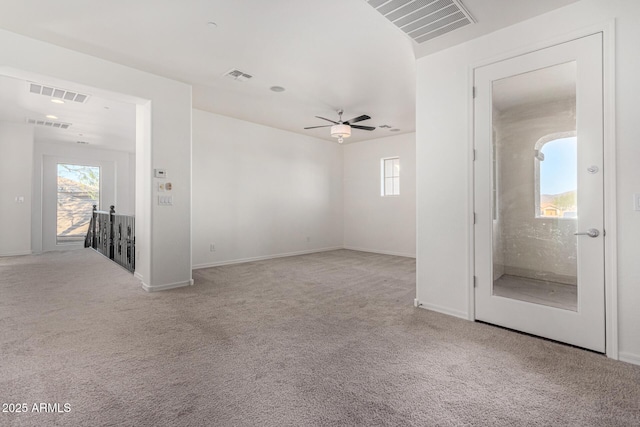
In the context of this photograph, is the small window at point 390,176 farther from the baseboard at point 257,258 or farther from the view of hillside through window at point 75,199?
the view of hillside through window at point 75,199

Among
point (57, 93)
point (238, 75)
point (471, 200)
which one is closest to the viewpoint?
point (471, 200)

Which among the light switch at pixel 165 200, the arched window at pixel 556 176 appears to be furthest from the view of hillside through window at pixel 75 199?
the arched window at pixel 556 176

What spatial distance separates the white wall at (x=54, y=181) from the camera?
776cm

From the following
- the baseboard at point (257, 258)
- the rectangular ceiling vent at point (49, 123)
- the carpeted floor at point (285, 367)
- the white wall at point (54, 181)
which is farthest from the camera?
the white wall at point (54, 181)

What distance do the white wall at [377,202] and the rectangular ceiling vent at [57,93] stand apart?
588 cm

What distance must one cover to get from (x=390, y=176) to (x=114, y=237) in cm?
636

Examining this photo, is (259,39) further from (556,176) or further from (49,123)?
(49,123)

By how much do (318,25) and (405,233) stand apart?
17.7ft

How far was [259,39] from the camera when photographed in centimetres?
331

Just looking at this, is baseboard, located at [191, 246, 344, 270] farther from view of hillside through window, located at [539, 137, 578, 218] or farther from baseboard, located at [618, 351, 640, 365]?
baseboard, located at [618, 351, 640, 365]

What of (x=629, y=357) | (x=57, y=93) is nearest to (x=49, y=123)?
(x=57, y=93)

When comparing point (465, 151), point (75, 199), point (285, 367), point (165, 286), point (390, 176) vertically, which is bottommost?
point (285, 367)

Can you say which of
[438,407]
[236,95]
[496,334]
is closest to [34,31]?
[236,95]

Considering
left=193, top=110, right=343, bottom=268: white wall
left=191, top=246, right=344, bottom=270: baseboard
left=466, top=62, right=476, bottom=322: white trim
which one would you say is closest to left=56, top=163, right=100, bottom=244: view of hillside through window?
left=193, top=110, right=343, bottom=268: white wall
